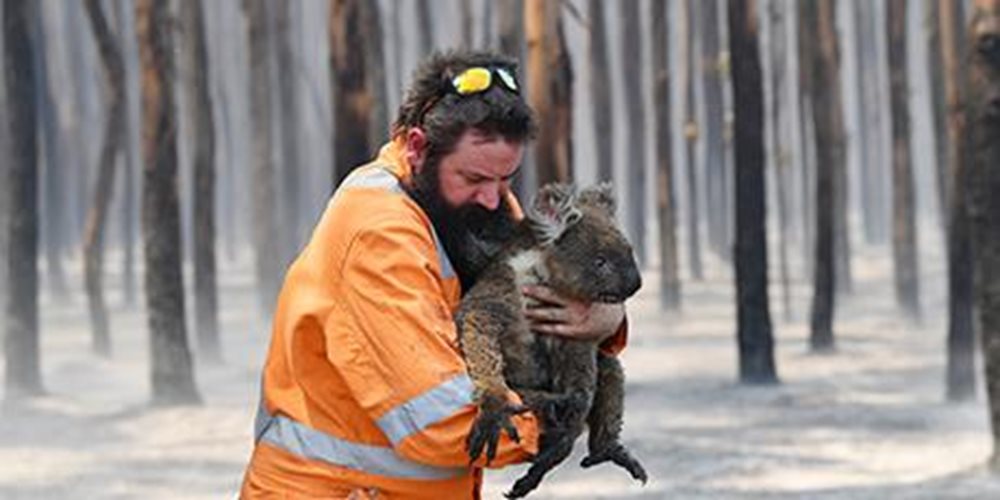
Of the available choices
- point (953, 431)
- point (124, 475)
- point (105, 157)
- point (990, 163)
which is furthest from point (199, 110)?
point (990, 163)

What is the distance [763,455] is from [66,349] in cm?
1115

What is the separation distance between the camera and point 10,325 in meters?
16.0

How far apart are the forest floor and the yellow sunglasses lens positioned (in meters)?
7.08

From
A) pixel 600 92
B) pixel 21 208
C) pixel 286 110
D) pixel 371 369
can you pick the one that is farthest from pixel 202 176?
pixel 371 369

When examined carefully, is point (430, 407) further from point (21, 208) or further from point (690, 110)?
point (690, 110)

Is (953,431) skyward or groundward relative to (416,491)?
groundward

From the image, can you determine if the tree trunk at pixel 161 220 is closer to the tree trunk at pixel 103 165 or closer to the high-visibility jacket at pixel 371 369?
the tree trunk at pixel 103 165

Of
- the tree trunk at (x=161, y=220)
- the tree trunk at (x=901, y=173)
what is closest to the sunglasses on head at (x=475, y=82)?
the tree trunk at (x=161, y=220)

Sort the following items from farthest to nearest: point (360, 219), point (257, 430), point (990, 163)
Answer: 1. point (990, 163)
2. point (257, 430)
3. point (360, 219)

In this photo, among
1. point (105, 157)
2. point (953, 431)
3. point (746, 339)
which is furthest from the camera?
point (105, 157)

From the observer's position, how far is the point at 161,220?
14.3 m

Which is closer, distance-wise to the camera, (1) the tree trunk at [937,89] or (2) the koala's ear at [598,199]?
(2) the koala's ear at [598,199]

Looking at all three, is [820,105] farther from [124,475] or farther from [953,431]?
[124,475]

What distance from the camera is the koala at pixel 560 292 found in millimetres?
2574
